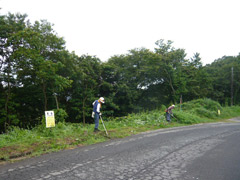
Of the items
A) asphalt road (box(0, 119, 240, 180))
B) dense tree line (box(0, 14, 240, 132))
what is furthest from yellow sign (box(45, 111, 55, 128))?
dense tree line (box(0, 14, 240, 132))

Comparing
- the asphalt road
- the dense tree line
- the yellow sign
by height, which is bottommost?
the asphalt road

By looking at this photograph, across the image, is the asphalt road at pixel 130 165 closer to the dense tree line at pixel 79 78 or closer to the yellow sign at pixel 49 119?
the yellow sign at pixel 49 119

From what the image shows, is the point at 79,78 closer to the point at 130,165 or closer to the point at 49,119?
the point at 49,119

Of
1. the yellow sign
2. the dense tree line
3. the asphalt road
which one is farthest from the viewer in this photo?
the dense tree line

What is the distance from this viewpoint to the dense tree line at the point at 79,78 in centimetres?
2020

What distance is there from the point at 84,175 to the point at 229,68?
51.5 m

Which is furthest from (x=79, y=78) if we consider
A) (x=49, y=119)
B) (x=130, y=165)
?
(x=130, y=165)

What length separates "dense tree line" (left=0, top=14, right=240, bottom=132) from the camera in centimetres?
2020

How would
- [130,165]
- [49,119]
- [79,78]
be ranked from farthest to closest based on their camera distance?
[79,78] < [49,119] < [130,165]

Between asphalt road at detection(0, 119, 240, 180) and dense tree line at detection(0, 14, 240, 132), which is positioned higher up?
dense tree line at detection(0, 14, 240, 132)

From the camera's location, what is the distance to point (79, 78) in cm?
2817

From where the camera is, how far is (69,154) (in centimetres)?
639

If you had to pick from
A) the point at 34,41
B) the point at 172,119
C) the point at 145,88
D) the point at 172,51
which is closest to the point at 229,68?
the point at 172,51

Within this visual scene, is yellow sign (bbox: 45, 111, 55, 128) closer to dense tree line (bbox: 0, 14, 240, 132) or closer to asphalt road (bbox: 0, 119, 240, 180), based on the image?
asphalt road (bbox: 0, 119, 240, 180)
